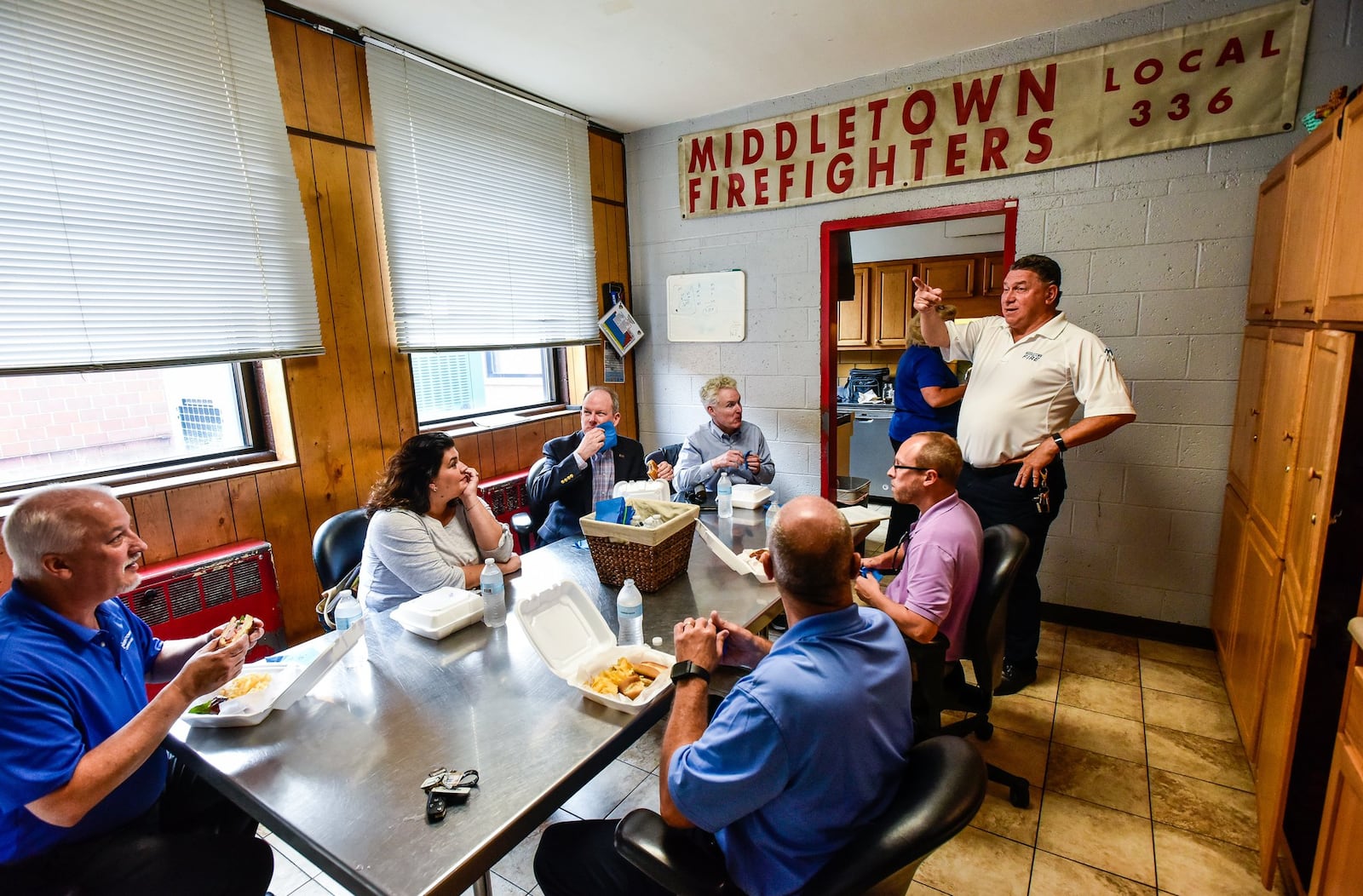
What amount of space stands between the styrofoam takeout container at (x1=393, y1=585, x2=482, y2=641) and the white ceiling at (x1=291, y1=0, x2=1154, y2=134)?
2.37 meters

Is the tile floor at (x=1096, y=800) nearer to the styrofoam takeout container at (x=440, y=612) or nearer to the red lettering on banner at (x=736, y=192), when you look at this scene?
the styrofoam takeout container at (x=440, y=612)

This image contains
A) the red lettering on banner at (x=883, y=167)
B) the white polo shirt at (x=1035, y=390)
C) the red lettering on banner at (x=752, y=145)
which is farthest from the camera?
the red lettering on banner at (x=752, y=145)

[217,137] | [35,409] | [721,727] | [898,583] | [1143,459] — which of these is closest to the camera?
[721,727]

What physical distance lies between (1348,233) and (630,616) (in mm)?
2099

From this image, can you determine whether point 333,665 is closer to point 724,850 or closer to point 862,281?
point 724,850

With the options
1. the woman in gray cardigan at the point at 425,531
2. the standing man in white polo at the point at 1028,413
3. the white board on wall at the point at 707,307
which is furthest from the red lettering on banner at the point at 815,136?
the woman in gray cardigan at the point at 425,531

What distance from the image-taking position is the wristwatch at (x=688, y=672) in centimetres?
134

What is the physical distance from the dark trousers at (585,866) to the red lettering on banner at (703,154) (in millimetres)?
3777

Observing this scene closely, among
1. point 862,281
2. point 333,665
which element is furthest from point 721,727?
point 862,281

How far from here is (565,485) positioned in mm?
2967

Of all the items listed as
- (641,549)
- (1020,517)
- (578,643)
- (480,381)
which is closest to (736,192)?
(480,381)

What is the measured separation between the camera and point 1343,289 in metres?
1.68

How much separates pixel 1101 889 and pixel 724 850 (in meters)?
1.41

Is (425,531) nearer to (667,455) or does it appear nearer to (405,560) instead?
(405,560)
